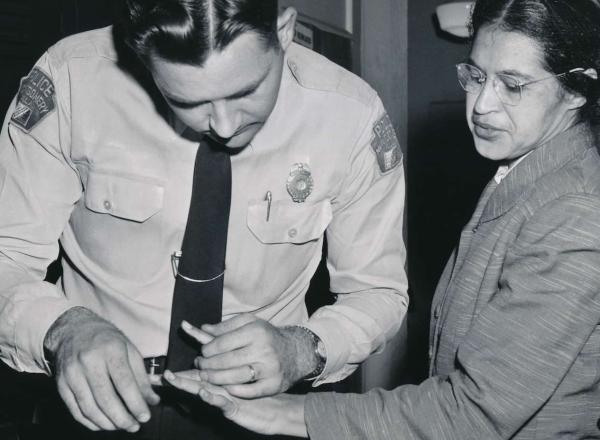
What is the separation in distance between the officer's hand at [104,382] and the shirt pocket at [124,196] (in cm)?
39

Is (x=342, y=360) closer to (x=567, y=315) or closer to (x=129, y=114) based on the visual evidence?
(x=567, y=315)

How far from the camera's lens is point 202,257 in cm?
145

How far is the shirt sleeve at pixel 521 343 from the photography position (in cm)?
110

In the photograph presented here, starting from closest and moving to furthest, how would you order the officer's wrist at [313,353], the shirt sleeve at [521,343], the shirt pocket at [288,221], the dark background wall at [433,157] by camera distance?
the shirt sleeve at [521,343], the officer's wrist at [313,353], the shirt pocket at [288,221], the dark background wall at [433,157]

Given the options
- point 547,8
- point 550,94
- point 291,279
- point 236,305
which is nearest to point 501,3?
point 547,8

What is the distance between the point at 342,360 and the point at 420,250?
2.23 meters

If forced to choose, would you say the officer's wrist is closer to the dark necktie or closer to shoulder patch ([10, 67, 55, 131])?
the dark necktie

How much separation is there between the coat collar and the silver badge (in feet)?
1.61

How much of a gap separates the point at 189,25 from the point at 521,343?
86cm

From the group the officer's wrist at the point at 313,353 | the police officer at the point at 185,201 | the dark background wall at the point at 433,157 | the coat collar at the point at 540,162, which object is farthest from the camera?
the dark background wall at the point at 433,157

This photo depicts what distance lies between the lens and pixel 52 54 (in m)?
1.53

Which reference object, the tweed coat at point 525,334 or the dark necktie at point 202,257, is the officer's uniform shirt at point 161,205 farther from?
the tweed coat at point 525,334

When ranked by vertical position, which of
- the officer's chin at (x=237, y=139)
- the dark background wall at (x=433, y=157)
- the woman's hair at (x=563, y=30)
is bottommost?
the dark background wall at (x=433, y=157)

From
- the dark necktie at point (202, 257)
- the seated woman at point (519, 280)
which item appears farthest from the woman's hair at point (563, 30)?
the dark necktie at point (202, 257)
